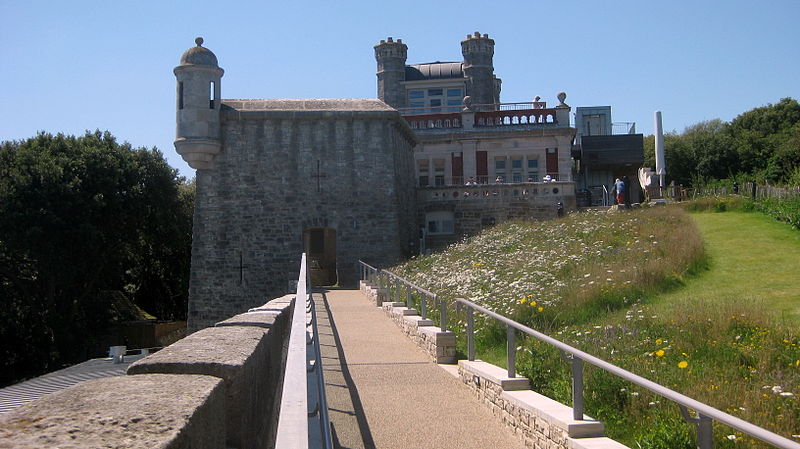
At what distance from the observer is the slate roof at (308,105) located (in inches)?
1085

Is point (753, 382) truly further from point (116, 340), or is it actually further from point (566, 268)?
point (116, 340)

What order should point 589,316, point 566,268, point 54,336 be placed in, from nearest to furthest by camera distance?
point 589,316 → point 566,268 → point 54,336

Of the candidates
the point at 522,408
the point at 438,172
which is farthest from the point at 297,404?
the point at 438,172

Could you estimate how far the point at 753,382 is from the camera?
23.5 feet

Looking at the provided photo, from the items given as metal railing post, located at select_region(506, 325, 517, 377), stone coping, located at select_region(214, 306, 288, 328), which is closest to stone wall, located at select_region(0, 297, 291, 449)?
stone coping, located at select_region(214, 306, 288, 328)

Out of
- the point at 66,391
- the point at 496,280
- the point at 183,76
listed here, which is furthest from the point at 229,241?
the point at 66,391

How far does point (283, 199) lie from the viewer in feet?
90.0

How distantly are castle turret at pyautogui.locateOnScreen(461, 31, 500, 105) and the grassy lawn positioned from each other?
21.3m

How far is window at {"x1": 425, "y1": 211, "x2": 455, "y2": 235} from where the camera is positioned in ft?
103

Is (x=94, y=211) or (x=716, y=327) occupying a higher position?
(x=94, y=211)

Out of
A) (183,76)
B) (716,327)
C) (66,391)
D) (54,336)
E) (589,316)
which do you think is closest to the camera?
(66,391)

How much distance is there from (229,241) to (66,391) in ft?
81.5

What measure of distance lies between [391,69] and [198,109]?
17763 mm

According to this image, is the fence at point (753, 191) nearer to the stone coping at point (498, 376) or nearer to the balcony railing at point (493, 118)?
the balcony railing at point (493, 118)
